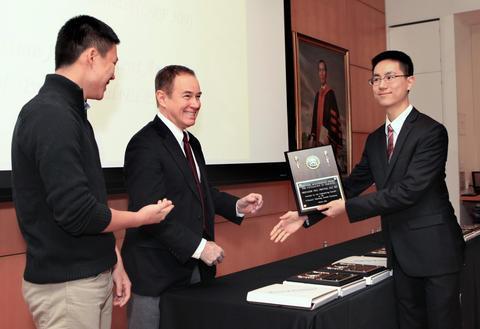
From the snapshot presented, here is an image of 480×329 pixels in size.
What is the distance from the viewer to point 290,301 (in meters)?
1.83

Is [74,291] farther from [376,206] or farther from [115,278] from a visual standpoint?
[376,206]

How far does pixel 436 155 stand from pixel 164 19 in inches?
65.4

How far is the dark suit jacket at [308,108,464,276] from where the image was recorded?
2176 millimetres

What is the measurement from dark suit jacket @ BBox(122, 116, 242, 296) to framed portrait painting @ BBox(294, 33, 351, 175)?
2.18m

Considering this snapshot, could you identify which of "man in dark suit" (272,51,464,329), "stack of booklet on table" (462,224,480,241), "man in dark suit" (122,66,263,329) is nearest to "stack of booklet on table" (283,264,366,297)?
"man in dark suit" (272,51,464,329)

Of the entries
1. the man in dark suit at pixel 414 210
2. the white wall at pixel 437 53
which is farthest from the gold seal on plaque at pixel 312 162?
the white wall at pixel 437 53

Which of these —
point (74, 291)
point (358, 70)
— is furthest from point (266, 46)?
point (74, 291)

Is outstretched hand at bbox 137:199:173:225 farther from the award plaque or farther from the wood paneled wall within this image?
the wood paneled wall

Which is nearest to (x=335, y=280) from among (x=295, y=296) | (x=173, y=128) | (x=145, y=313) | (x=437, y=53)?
(x=295, y=296)

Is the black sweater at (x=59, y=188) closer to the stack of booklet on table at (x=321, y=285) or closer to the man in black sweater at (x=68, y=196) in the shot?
→ the man in black sweater at (x=68, y=196)

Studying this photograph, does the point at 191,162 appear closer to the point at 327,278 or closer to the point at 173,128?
the point at 173,128

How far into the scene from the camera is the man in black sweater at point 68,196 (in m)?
1.43

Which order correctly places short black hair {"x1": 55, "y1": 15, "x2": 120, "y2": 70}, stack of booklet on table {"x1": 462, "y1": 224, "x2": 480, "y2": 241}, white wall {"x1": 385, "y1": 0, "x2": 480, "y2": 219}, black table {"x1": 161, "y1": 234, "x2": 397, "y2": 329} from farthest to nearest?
white wall {"x1": 385, "y1": 0, "x2": 480, "y2": 219} → stack of booklet on table {"x1": 462, "y1": 224, "x2": 480, "y2": 241} → black table {"x1": 161, "y1": 234, "x2": 397, "y2": 329} → short black hair {"x1": 55, "y1": 15, "x2": 120, "y2": 70}

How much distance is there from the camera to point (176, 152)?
216 centimetres
